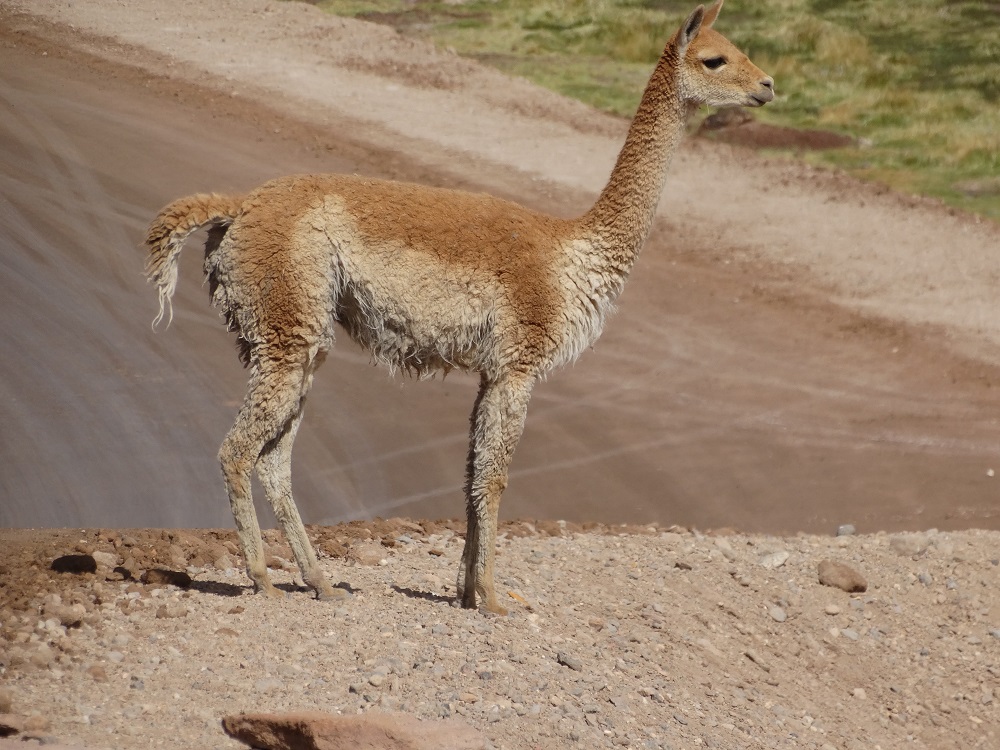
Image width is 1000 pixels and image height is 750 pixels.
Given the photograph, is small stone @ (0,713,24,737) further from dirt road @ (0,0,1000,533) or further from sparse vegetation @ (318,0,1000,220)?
sparse vegetation @ (318,0,1000,220)

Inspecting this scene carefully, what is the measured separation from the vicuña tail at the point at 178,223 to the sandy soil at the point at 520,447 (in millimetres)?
2124

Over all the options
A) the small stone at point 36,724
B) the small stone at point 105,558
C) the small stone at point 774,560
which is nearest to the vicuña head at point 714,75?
the small stone at point 774,560

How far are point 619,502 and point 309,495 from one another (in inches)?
130

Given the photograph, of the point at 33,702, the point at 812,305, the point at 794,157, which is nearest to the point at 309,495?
the point at 33,702

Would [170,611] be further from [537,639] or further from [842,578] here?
[842,578]

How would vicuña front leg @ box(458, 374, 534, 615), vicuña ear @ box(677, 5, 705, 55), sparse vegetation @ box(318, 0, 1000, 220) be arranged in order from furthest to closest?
sparse vegetation @ box(318, 0, 1000, 220)
vicuña ear @ box(677, 5, 705, 55)
vicuña front leg @ box(458, 374, 534, 615)

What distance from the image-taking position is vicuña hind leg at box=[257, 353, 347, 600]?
912cm

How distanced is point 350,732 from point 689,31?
16.6 feet

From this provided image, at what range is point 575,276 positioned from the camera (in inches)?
364

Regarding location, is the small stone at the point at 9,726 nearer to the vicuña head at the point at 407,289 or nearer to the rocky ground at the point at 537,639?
the rocky ground at the point at 537,639

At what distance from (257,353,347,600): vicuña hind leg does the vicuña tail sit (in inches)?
42.2

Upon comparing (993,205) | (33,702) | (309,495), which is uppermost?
(993,205)

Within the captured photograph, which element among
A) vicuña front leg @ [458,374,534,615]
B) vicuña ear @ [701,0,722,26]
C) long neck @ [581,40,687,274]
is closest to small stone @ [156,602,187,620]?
vicuña front leg @ [458,374,534,615]

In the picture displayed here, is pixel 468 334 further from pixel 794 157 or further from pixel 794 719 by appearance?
pixel 794 157
